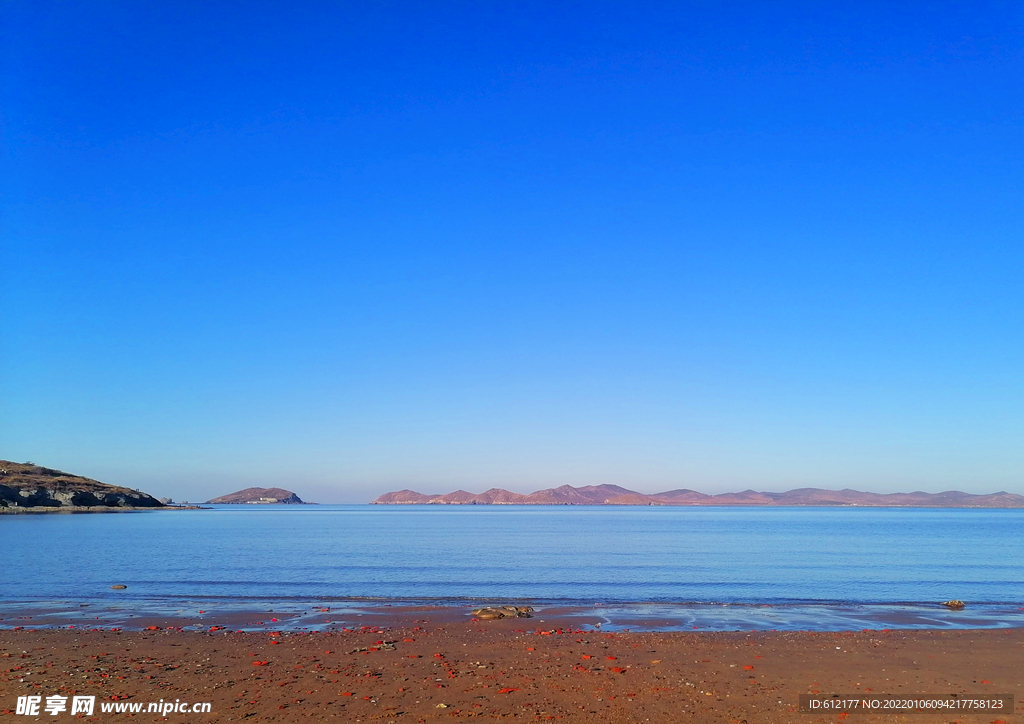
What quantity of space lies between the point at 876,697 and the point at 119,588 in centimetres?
3332

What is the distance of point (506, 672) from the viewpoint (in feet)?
51.1

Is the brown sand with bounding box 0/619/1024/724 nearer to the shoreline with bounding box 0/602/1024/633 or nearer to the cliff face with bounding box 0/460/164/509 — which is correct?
the shoreline with bounding box 0/602/1024/633

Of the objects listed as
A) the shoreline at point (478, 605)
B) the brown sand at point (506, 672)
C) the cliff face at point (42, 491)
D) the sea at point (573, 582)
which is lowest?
the cliff face at point (42, 491)

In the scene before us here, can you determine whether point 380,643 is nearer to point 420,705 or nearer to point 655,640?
point 420,705

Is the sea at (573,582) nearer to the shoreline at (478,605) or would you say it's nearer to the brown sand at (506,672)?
the shoreline at (478,605)

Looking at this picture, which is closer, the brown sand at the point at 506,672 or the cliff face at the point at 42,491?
the brown sand at the point at 506,672

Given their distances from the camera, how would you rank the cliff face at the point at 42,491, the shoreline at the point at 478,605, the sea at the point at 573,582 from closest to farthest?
the shoreline at the point at 478,605 → the sea at the point at 573,582 → the cliff face at the point at 42,491

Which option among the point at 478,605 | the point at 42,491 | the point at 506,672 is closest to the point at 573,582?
the point at 478,605

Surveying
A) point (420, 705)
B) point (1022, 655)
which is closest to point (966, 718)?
point (1022, 655)

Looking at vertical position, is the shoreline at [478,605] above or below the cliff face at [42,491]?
above

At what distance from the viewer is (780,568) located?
45.4 metres

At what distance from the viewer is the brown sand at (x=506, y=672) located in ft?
42.6

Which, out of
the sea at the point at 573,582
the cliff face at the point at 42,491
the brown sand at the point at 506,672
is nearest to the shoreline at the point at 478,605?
the sea at the point at 573,582

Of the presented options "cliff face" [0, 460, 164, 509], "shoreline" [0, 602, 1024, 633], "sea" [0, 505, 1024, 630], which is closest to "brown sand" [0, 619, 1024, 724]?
"shoreline" [0, 602, 1024, 633]
